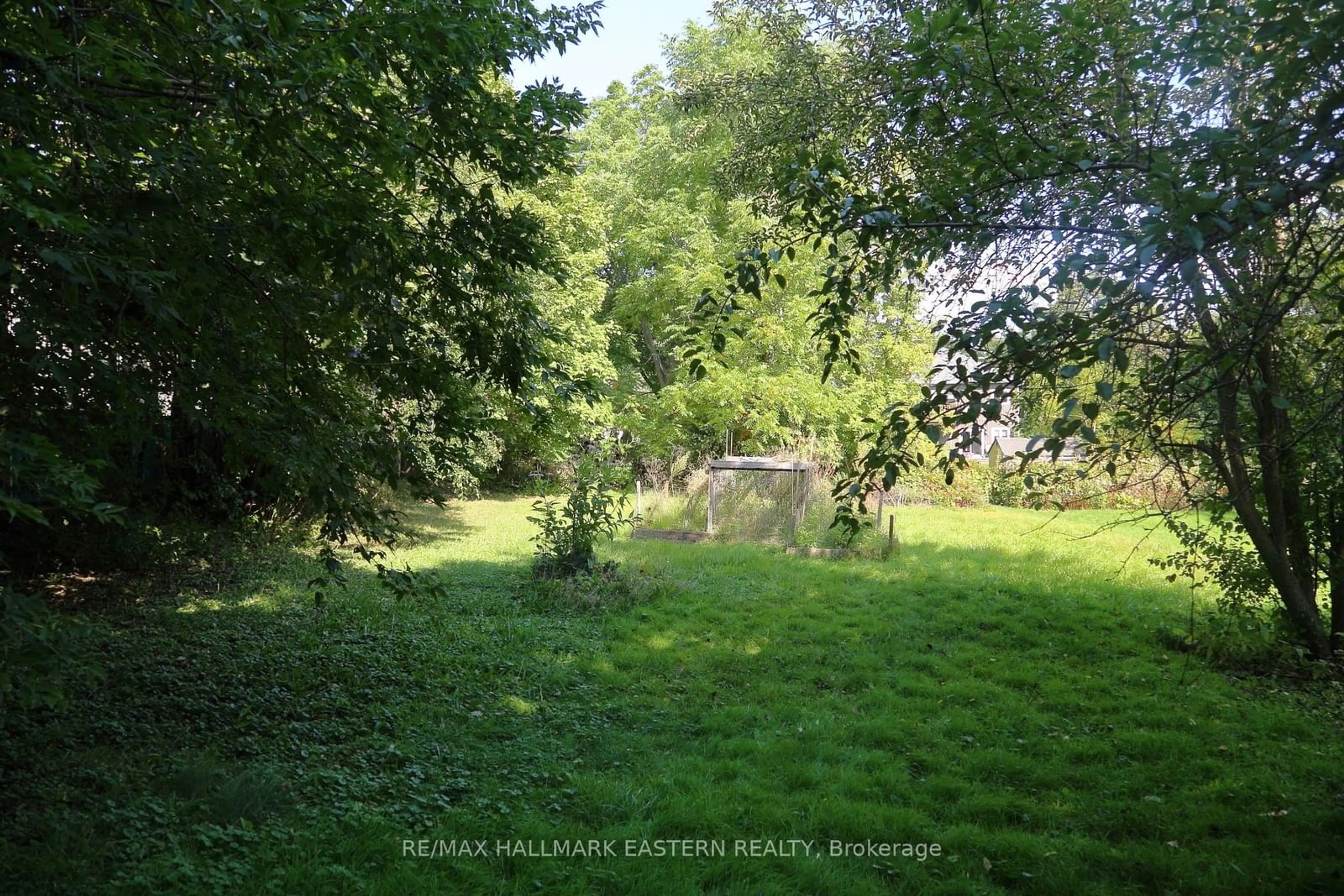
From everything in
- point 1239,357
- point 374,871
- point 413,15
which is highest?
point 413,15

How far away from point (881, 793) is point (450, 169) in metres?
4.41

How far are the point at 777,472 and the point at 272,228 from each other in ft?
35.9

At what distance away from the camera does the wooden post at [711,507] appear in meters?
14.8

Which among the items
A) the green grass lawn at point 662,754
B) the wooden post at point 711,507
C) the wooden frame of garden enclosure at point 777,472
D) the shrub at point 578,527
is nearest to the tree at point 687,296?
the wooden frame of garden enclosure at point 777,472

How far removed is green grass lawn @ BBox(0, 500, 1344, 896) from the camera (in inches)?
150

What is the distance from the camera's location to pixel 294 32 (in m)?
3.24

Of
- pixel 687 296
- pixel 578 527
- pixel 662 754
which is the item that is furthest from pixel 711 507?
pixel 662 754

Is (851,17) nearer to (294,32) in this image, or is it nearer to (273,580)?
(294,32)

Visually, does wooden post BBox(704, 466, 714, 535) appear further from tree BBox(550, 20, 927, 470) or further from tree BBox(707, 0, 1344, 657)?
tree BBox(707, 0, 1344, 657)

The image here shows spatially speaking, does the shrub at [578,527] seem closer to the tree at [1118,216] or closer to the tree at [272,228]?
the tree at [272,228]

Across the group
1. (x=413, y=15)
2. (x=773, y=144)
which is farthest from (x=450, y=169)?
(x=773, y=144)

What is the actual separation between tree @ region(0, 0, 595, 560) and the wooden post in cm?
926

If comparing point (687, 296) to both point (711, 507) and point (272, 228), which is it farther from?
point (272, 228)

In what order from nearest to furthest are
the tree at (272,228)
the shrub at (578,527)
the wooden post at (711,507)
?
1. the tree at (272,228)
2. the shrub at (578,527)
3. the wooden post at (711,507)
